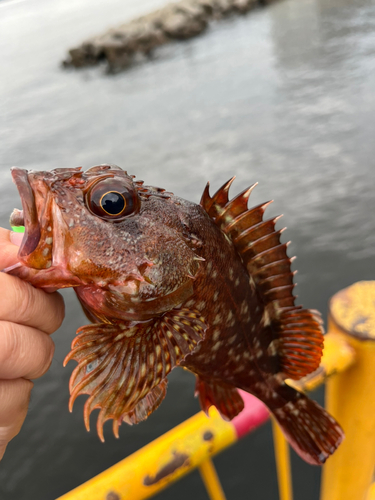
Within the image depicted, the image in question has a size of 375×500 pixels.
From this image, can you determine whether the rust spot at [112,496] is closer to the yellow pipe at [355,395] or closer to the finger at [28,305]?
the finger at [28,305]

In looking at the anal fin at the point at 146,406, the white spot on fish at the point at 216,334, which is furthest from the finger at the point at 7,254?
the white spot on fish at the point at 216,334

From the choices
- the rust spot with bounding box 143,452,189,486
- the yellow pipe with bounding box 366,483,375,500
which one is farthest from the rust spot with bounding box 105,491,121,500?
the yellow pipe with bounding box 366,483,375,500

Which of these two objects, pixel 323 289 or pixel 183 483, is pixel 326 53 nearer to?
pixel 323 289

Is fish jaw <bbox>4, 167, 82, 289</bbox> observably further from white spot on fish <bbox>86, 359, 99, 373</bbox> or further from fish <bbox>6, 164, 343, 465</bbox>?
white spot on fish <bbox>86, 359, 99, 373</bbox>

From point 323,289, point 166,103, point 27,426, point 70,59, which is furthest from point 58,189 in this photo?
point 70,59

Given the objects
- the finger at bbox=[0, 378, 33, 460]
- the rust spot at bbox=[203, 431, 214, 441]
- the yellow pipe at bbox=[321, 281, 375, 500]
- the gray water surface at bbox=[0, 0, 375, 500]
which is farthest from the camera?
the gray water surface at bbox=[0, 0, 375, 500]
